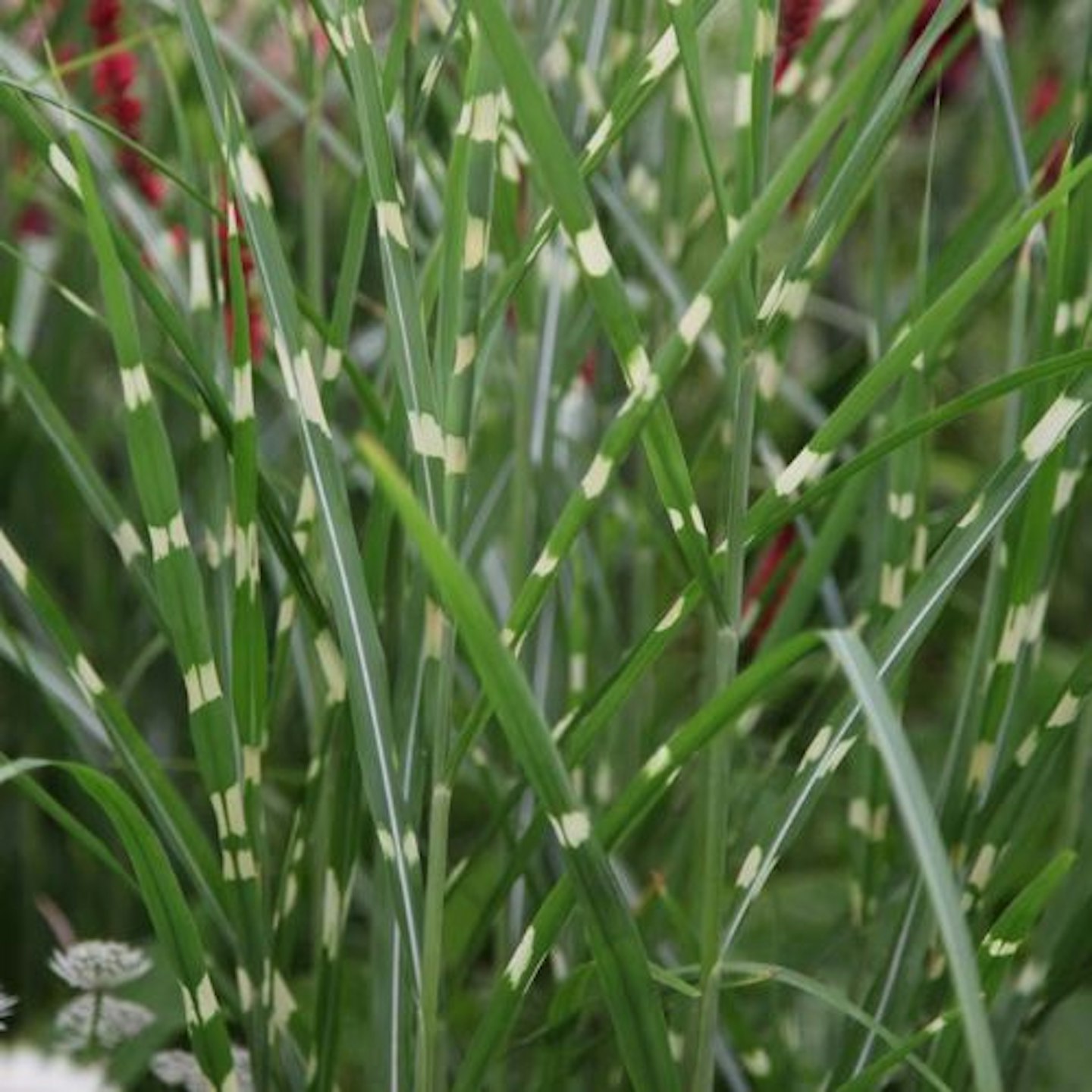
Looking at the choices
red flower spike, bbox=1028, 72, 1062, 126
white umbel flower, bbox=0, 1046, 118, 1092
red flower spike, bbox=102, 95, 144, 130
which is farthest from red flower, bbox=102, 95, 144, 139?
red flower spike, bbox=1028, 72, 1062, 126

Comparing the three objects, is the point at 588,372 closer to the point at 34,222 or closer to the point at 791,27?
the point at 791,27

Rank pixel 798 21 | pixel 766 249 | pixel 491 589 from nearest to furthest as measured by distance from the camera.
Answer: pixel 798 21 → pixel 491 589 → pixel 766 249

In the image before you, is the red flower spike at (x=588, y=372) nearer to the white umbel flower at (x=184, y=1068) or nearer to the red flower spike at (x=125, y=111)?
the red flower spike at (x=125, y=111)

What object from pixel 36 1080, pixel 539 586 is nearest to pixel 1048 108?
pixel 539 586

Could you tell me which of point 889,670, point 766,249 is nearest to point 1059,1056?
point 889,670

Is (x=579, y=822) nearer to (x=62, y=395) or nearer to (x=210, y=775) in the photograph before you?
(x=210, y=775)

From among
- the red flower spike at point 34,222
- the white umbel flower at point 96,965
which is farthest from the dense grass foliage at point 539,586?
the red flower spike at point 34,222

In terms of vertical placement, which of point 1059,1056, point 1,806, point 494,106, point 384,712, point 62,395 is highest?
point 494,106
